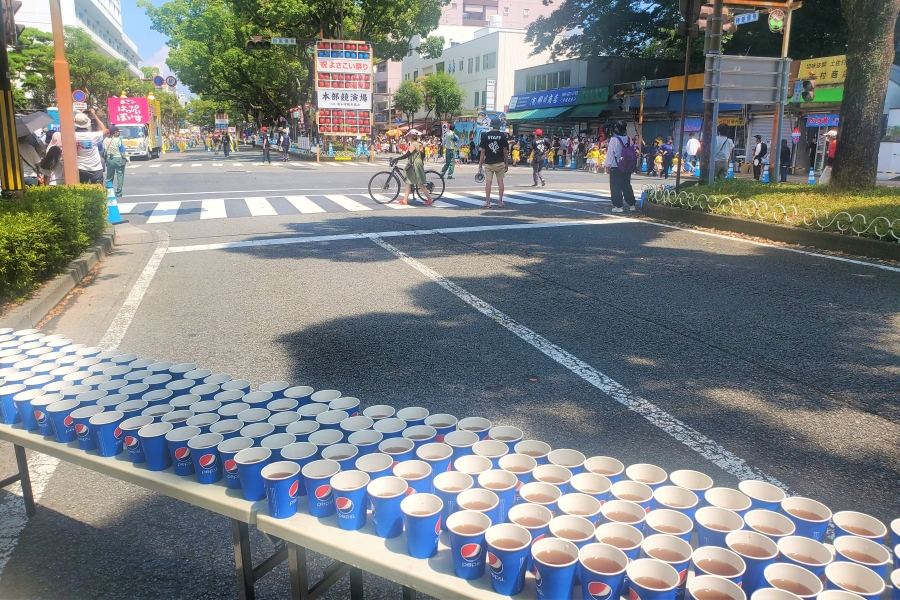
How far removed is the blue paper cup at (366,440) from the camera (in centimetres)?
243

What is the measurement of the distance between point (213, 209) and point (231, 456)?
1384 cm

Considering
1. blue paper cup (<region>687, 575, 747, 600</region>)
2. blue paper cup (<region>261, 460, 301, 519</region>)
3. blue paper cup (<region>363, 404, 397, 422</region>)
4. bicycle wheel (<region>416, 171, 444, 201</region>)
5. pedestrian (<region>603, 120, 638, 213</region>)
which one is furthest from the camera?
bicycle wheel (<region>416, 171, 444, 201</region>)

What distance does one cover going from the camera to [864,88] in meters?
11.6

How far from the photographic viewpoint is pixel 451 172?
23.2m

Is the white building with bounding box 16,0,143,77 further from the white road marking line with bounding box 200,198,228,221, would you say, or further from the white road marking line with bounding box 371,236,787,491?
the white road marking line with bounding box 371,236,787,491

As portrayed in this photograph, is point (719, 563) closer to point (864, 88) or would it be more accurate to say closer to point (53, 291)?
point (53, 291)

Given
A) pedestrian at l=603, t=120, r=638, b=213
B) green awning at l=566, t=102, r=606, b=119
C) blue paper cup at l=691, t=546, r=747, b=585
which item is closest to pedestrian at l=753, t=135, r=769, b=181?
pedestrian at l=603, t=120, r=638, b=213

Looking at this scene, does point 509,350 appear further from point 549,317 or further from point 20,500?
point 20,500

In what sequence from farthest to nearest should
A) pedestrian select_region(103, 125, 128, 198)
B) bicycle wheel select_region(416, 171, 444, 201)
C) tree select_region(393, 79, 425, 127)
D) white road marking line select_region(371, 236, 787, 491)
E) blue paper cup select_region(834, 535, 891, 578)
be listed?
tree select_region(393, 79, 425, 127) < bicycle wheel select_region(416, 171, 444, 201) < pedestrian select_region(103, 125, 128, 198) < white road marking line select_region(371, 236, 787, 491) < blue paper cup select_region(834, 535, 891, 578)

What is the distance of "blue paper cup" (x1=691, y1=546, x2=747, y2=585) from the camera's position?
5.75ft

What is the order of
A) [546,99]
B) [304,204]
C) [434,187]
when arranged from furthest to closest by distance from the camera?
[546,99]
[434,187]
[304,204]

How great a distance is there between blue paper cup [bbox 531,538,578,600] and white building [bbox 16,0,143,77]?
59.2 meters

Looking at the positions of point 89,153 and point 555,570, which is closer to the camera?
point 555,570

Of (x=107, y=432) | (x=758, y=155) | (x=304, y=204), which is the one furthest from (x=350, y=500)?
(x=758, y=155)
